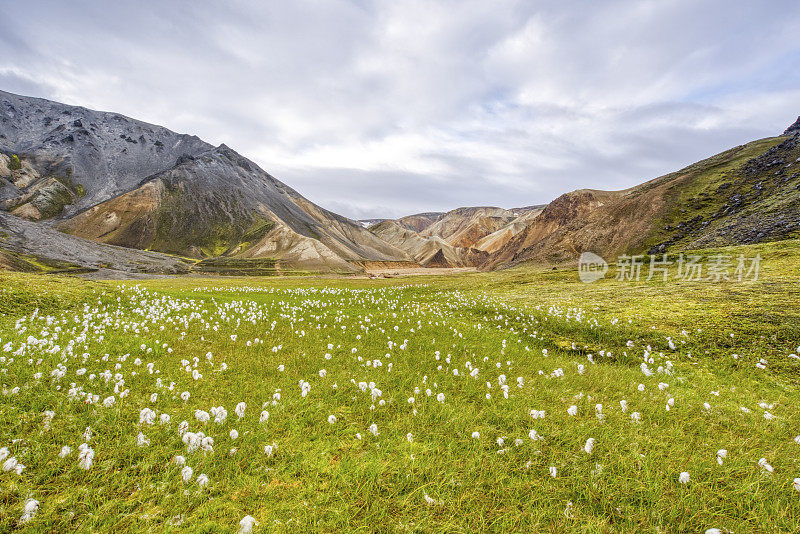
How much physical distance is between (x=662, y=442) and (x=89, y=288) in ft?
80.5

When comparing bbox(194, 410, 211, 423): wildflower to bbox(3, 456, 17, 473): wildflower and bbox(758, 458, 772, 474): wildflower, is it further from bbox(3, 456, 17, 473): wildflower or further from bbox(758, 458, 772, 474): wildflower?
bbox(758, 458, 772, 474): wildflower

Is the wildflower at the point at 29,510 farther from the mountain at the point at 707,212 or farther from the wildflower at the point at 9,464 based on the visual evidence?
the mountain at the point at 707,212

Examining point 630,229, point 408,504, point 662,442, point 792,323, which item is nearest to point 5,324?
point 408,504

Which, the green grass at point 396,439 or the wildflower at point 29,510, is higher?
the wildflower at point 29,510

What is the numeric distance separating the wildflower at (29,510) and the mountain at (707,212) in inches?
2524

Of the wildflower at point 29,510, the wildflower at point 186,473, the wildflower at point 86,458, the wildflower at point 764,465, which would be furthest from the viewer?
the wildflower at point 764,465

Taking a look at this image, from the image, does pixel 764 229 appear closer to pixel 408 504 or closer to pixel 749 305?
pixel 749 305

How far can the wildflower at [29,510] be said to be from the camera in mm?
3090

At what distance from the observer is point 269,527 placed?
3.41m

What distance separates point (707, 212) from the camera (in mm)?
69375

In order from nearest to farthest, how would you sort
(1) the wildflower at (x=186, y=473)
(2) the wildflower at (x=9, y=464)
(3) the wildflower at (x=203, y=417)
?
(2) the wildflower at (x=9, y=464) < (1) the wildflower at (x=186, y=473) < (3) the wildflower at (x=203, y=417)

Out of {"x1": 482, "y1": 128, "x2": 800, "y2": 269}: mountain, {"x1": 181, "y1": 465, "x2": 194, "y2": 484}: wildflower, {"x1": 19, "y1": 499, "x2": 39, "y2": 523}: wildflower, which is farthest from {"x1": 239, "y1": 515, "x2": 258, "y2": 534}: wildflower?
{"x1": 482, "y1": 128, "x2": 800, "y2": 269}: mountain

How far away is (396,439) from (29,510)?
13.9 feet

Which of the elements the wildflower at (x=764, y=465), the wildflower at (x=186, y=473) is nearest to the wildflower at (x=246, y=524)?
the wildflower at (x=186, y=473)
